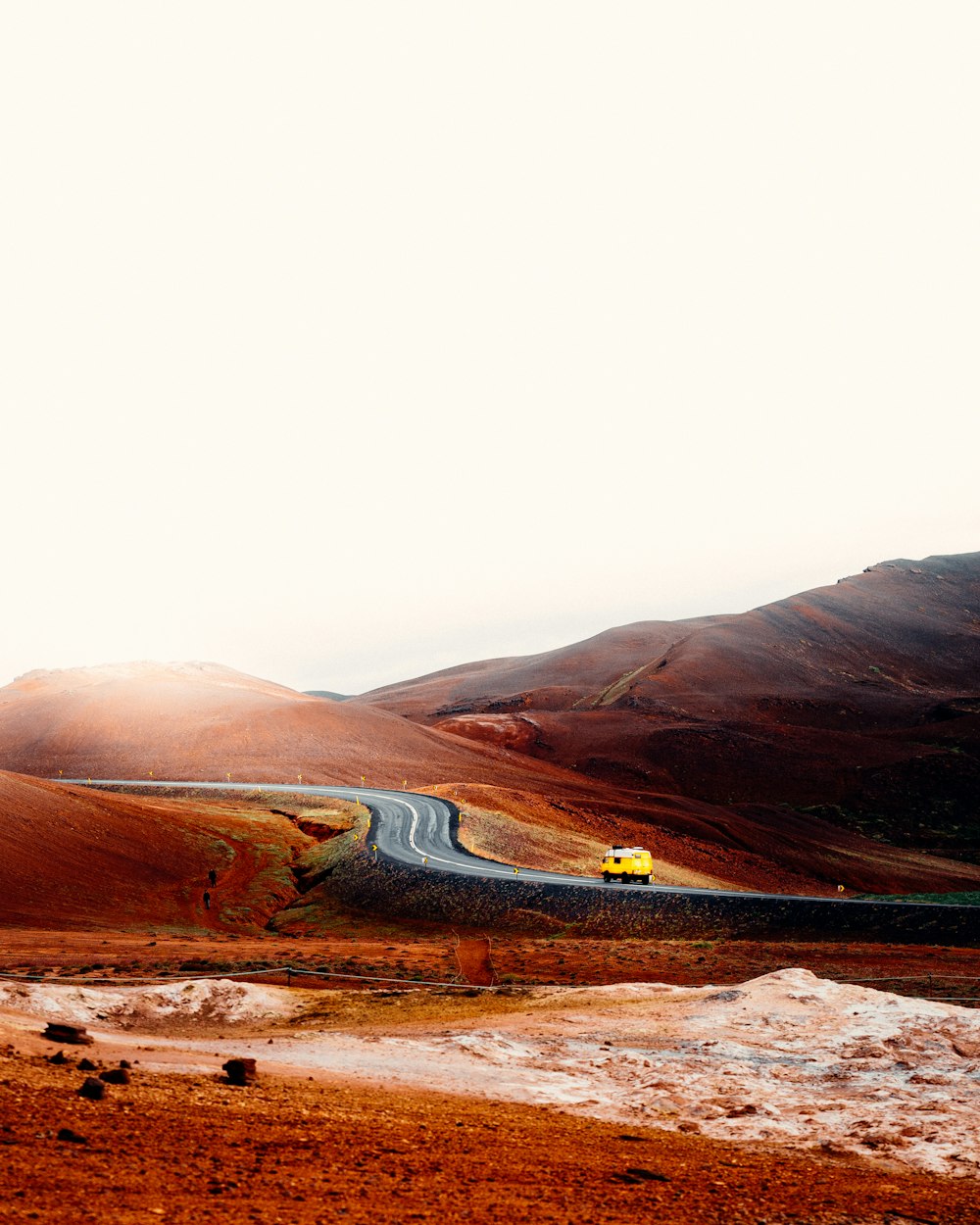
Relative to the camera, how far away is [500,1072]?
12.8m

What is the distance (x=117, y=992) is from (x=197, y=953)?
27.7 ft

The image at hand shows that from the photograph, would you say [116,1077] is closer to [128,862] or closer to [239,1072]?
[239,1072]

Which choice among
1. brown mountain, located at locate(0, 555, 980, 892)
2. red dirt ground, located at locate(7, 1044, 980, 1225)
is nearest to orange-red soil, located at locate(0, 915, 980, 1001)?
red dirt ground, located at locate(7, 1044, 980, 1225)

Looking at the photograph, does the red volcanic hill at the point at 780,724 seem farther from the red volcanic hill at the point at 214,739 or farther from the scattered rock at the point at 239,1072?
the scattered rock at the point at 239,1072

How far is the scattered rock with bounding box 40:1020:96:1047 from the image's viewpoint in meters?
11.1

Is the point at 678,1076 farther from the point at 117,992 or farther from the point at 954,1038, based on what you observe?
the point at 117,992

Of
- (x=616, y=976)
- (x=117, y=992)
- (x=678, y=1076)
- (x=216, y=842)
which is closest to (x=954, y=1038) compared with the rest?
(x=678, y=1076)

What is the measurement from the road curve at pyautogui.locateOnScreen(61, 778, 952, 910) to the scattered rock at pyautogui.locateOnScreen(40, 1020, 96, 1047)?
26.4m

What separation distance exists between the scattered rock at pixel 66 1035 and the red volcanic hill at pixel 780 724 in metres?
97.9

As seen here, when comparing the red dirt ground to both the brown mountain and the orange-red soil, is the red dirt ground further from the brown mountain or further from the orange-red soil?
the brown mountain

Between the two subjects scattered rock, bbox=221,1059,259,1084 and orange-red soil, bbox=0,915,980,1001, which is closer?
scattered rock, bbox=221,1059,259,1084

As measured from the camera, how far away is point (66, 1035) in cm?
1117

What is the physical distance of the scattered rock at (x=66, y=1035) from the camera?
439 inches

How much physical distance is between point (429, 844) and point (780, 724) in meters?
101
